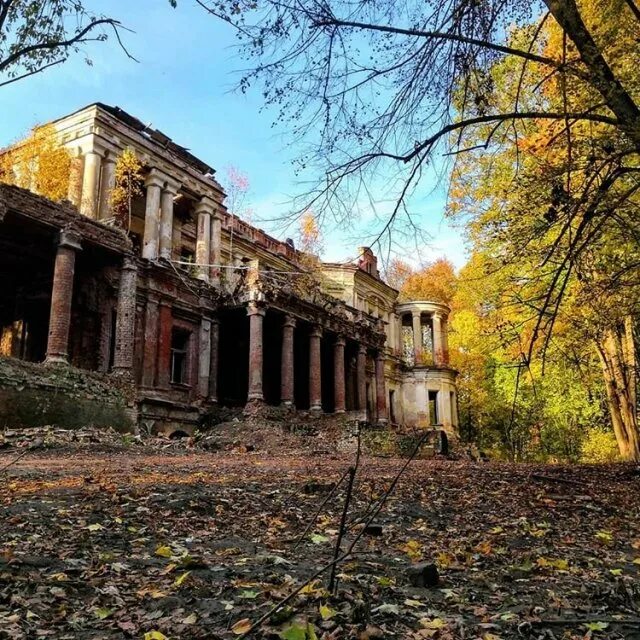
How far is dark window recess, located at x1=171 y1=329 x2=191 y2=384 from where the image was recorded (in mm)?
25797

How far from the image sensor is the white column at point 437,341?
4480 centimetres

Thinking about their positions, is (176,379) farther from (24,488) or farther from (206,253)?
(24,488)

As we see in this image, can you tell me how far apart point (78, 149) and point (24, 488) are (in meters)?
20.1

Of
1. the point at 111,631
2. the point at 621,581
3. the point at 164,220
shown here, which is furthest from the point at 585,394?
the point at 111,631

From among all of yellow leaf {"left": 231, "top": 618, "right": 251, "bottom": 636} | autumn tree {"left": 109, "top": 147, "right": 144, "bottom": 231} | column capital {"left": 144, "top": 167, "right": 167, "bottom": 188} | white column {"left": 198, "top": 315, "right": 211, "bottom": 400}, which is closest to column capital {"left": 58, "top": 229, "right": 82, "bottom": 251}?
autumn tree {"left": 109, "top": 147, "right": 144, "bottom": 231}

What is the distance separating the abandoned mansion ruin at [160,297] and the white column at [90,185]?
0.16 ft

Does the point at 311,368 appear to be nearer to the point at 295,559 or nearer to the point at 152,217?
the point at 152,217

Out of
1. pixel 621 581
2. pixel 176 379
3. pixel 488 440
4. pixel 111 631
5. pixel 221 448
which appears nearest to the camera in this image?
pixel 111 631

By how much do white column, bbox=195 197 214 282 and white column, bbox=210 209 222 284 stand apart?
301 mm

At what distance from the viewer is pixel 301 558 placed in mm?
5086

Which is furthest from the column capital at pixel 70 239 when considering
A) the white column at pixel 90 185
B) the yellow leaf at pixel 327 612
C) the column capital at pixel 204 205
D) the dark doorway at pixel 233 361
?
the yellow leaf at pixel 327 612

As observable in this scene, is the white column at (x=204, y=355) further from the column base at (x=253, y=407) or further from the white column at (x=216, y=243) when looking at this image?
the white column at (x=216, y=243)

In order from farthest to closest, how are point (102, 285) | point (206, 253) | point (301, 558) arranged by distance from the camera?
point (206, 253) < point (102, 285) < point (301, 558)

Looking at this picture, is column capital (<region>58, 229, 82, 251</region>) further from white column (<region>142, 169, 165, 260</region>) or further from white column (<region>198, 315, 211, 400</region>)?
white column (<region>198, 315, 211, 400</region>)
